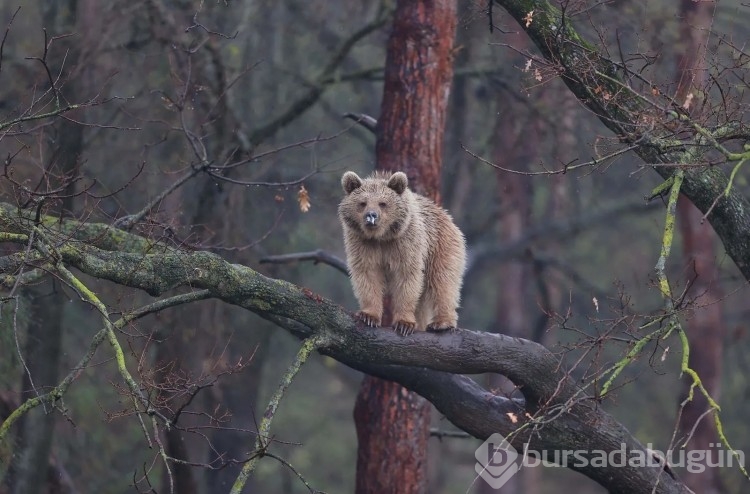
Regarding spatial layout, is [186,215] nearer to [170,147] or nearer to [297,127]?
[170,147]

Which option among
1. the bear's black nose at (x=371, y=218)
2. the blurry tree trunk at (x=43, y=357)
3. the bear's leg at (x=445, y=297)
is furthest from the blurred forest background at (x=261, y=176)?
the bear's leg at (x=445, y=297)

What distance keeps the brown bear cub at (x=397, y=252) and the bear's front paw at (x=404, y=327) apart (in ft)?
0.32

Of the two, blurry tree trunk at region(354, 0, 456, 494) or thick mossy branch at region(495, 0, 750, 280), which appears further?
blurry tree trunk at region(354, 0, 456, 494)

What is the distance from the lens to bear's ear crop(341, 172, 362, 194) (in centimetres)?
834

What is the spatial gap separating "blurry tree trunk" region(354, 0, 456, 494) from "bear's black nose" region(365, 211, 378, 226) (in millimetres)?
1767

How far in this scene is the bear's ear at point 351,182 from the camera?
8336mm

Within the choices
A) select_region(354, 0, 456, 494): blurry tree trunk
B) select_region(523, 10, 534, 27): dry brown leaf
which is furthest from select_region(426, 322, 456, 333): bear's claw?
select_region(523, 10, 534, 27): dry brown leaf

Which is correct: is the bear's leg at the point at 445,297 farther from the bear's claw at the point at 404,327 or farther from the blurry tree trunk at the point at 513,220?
the blurry tree trunk at the point at 513,220

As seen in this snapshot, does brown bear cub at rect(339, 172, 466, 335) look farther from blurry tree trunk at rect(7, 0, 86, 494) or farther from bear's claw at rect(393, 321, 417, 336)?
blurry tree trunk at rect(7, 0, 86, 494)

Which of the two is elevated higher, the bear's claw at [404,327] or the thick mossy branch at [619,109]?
the thick mossy branch at [619,109]

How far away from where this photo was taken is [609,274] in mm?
26656

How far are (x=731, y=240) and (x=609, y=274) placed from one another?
19.6 meters

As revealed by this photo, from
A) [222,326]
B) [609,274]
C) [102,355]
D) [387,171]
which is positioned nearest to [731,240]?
[387,171]

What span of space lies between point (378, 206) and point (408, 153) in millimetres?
1641
